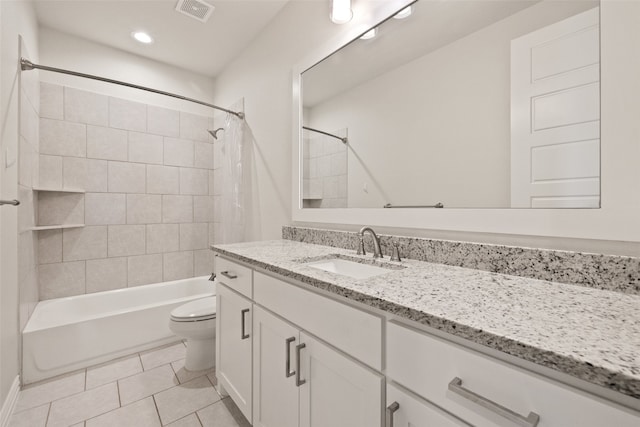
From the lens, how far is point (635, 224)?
0.75 metres

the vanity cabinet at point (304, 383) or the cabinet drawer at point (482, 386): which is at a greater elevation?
the cabinet drawer at point (482, 386)

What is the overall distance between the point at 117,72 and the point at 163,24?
0.74 metres

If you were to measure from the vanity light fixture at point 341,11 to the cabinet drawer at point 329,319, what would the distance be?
1.35 metres

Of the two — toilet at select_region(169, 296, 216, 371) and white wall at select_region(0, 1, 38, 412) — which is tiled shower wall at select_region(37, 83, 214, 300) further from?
toilet at select_region(169, 296, 216, 371)

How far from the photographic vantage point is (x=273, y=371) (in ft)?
3.67

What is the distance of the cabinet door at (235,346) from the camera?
4.25 ft

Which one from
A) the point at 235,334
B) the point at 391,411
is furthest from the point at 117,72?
the point at 391,411

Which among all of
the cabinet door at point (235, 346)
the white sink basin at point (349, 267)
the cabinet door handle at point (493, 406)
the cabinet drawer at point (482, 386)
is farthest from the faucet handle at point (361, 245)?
the cabinet door handle at point (493, 406)

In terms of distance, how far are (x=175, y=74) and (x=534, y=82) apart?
3.12 meters

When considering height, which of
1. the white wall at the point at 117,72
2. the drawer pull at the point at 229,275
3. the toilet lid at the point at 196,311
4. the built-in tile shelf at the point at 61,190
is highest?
the white wall at the point at 117,72

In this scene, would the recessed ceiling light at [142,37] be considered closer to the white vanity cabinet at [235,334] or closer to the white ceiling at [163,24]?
the white ceiling at [163,24]

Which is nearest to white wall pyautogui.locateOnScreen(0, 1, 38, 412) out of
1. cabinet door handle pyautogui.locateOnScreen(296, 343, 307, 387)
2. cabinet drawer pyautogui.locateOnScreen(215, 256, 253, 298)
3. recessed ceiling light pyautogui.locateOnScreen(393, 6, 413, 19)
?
cabinet drawer pyautogui.locateOnScreen(215, 256, 253, 298)

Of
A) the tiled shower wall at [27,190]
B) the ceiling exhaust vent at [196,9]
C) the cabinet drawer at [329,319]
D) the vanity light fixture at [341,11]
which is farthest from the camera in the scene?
the ceiling exhaust vent at [196,9]

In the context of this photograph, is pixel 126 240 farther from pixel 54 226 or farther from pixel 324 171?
pixel 324 171
